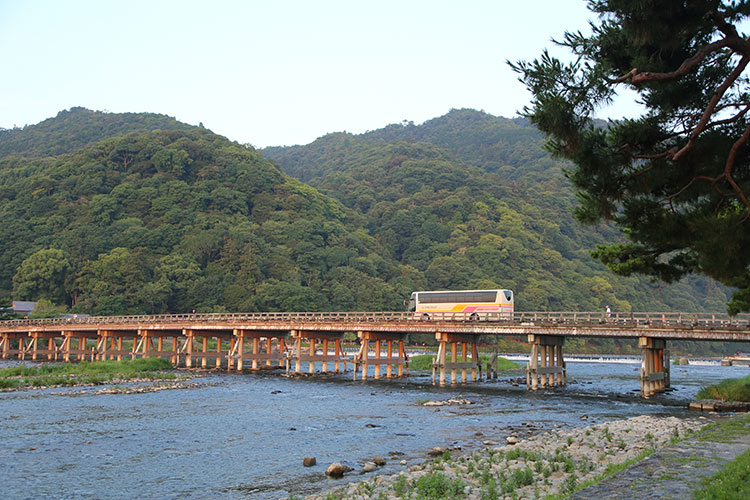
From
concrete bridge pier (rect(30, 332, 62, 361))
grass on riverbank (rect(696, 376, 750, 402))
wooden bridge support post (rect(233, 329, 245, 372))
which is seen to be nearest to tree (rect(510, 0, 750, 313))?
grass on riverbank (rect(696, 376, 750, 402))

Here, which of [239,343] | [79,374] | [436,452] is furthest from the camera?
[239,343]

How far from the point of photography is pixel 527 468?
15.1m

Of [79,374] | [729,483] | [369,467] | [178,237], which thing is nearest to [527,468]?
[369,467]

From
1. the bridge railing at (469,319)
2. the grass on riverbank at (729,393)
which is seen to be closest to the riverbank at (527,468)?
the grass on riverbank at (729,393)

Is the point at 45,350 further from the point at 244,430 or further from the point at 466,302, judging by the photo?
the point at 244,430

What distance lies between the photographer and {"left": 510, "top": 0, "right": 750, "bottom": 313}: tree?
10211 millimetres

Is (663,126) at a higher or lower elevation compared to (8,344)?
higher

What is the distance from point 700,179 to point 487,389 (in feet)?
106

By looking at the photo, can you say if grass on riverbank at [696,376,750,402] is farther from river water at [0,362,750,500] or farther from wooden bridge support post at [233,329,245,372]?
wooden bridge support post at [233,329,245,372]

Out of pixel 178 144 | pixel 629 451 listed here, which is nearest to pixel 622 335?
pixel 629 451

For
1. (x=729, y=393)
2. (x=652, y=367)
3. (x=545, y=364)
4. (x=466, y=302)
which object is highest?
(x=466, y=302)

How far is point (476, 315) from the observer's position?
45.4 metres

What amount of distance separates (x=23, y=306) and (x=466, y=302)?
6728 centimetres

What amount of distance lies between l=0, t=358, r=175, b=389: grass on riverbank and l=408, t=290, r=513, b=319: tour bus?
→ 2361 cm
